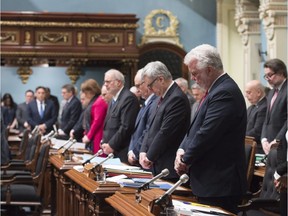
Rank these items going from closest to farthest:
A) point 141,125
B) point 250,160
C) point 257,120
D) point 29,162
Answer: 1. point 250,160
2. point 141,125
3. point 257,120
4. point 29,162

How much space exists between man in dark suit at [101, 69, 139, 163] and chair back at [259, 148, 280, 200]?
6.67 ft

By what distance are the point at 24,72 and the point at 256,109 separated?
10707mm

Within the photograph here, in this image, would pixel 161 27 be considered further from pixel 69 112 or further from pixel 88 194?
pixel 88 194

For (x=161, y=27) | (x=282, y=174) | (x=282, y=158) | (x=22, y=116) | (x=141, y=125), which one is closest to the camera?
(x=282, y=174)

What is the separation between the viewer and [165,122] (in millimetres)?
6031

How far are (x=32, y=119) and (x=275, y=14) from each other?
486cm

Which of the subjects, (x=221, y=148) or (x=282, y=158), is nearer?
(x=221, y=148)

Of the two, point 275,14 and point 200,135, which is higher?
point 275,14

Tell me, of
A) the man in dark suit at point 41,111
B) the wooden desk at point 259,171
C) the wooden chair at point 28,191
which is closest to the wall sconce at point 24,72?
the man in dark suit at point 41,111

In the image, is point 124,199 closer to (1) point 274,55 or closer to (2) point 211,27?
(1) point 274,55

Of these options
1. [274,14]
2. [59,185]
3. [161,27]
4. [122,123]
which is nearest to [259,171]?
[122,123]

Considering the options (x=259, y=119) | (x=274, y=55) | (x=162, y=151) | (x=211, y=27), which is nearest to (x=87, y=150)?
(x=259, y=119)

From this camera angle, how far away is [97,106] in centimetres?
913

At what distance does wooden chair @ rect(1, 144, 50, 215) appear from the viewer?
8.07 meters
